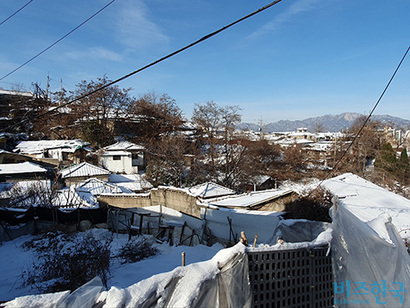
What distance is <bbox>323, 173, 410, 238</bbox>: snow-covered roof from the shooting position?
8.43m

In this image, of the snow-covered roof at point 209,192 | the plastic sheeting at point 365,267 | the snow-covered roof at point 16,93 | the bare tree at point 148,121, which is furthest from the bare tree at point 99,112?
the plastic sheeting at point 365,267

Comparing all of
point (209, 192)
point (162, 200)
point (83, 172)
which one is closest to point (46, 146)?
point (83, 172)

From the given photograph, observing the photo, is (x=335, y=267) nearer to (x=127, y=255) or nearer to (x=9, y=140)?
(x=127, y=255)

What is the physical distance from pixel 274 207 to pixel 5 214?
10.4 m

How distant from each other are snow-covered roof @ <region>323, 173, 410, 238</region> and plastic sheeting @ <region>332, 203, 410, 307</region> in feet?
12.8

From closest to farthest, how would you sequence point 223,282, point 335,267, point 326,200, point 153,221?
point 223,282 → point 335,267 → point 326,200 → point 153,221

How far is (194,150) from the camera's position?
27328 millimetres

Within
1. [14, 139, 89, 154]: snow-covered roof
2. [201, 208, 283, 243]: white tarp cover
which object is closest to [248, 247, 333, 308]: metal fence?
[201, 208, 283, 243]: white tarp cover

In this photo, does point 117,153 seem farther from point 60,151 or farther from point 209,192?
point 209,192

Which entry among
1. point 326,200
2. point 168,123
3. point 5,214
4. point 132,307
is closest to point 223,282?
point 132,307

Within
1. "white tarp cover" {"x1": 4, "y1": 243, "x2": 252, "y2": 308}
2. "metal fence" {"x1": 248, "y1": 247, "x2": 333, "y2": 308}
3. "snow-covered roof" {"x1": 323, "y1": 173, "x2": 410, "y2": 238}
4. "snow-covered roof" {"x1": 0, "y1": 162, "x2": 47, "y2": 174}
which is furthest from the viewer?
"snow-covered roof" {"x1": 0, "y1": 162, "x2": 47, "y2": 174}

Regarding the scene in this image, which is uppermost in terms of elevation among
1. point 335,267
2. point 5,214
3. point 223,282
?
point 223,282

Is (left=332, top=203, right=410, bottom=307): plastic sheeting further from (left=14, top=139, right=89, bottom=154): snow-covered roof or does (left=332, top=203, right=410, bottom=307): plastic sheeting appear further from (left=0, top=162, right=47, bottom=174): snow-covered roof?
(left=14, top=139, right=89, bottom=154): snow-covered roof

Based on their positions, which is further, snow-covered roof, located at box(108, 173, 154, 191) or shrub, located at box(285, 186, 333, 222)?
snow-covered roof, located at box(108, 173, 154, 191)
